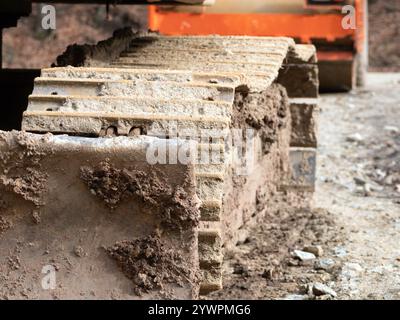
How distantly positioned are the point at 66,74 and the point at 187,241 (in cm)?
99

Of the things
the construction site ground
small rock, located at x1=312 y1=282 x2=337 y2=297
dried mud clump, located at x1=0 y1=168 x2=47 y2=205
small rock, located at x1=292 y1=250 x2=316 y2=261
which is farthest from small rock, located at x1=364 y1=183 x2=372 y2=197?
dried mud clump, located at x1=0 y1=168 x2=47 y2=205

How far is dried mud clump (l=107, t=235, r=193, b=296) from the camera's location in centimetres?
277

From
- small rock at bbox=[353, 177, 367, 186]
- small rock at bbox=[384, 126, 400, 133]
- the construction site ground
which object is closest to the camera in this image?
the construction site ground

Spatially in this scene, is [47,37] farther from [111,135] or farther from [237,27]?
[111,135]

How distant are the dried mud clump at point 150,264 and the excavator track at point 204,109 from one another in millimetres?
51

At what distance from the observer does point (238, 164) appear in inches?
163

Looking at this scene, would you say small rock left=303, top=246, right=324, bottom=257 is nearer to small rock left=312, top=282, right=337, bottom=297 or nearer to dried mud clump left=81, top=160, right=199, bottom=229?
small rock left=312, top=282, right=337, bottom=297

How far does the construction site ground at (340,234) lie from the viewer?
12.8ft

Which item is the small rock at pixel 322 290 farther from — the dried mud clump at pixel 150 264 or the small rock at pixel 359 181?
the small rock at pixel 359 181

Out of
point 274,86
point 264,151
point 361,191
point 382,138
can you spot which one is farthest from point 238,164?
point 382,138

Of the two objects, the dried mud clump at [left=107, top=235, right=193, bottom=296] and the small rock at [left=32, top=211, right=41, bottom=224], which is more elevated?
the small rock at [left=32, top=211, right=41, bottom=224]

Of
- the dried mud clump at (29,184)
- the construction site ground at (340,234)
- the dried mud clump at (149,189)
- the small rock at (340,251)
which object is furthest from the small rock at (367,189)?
the dried mud clump at (29,184)

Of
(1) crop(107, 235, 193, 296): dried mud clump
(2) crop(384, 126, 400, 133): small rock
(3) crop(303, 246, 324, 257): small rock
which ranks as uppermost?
(2) crop(384, 126, 400, 133): small rock

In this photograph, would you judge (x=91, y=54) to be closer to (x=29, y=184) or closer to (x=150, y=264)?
(x=29, y=184)
